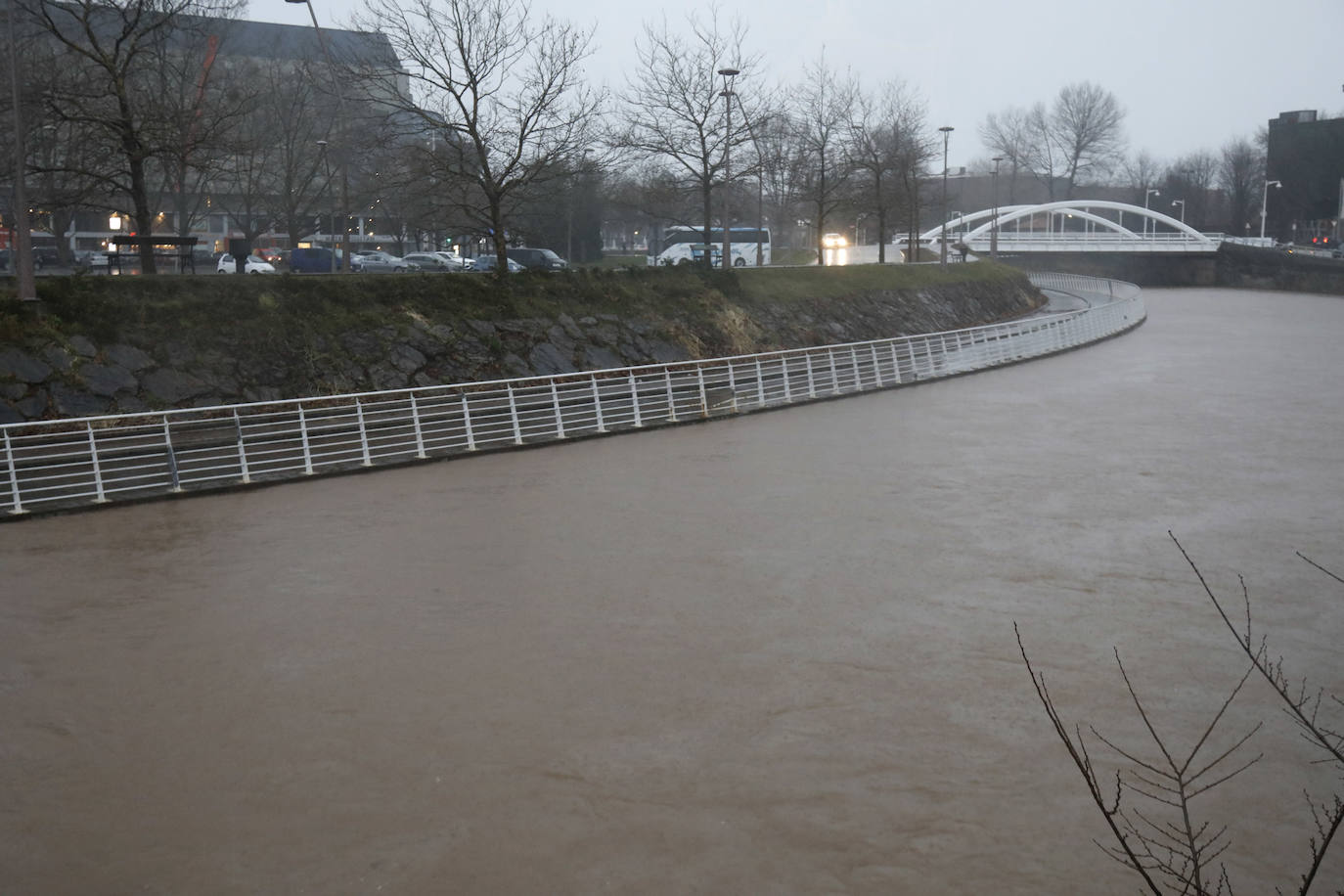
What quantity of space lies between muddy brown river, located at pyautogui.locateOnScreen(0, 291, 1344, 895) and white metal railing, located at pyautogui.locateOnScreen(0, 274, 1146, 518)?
36.1 inches

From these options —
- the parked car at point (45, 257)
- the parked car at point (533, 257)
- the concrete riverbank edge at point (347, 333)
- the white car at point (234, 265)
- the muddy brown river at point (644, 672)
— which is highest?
the parked car at point (45, 257)

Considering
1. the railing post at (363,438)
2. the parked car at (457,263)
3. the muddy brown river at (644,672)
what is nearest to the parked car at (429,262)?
the parked car at (457,263)

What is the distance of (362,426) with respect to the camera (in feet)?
65.9

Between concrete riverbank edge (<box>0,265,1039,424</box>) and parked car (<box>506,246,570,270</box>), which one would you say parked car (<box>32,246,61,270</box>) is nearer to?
parked car (<box>506,246,570,270</box>)

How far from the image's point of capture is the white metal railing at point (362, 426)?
18156mm

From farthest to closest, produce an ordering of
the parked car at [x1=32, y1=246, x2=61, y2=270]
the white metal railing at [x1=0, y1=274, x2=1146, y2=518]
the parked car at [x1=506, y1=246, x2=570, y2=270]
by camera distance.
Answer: the parked car at [x1=32, y1=246, x2=61, y2=270] → the parked car at [x1=506, y1=246, x2=570, y2=270] → the white metal railing at [x1=0, y1=274, x2=1146, y2=518]

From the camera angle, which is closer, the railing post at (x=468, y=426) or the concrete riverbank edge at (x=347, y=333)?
the railing post at (x=468, y=426)

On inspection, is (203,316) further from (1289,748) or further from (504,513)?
(1289,748)

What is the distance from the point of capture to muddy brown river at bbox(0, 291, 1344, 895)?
782cm

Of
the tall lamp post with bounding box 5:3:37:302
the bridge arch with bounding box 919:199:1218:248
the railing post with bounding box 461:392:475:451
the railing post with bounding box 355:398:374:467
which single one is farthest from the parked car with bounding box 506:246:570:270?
the bridge arch with bounding box 919:199:1218:248

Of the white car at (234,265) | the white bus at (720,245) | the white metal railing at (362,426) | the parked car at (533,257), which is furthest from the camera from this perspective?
the white bus at (720,245)

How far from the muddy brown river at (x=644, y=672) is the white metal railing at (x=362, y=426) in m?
0.92

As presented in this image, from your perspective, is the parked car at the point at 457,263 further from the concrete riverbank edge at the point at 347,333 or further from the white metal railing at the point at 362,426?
the white metal railing at the point at 362,426

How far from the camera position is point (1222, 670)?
11.0 meters
